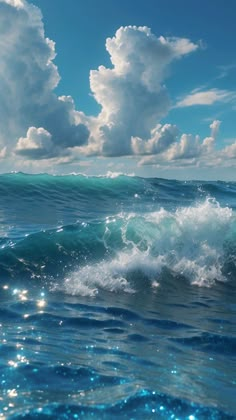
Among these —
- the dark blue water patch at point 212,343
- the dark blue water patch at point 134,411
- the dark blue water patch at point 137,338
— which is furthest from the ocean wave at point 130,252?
the dark blue water patch at point 134,411

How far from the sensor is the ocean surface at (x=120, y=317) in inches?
167

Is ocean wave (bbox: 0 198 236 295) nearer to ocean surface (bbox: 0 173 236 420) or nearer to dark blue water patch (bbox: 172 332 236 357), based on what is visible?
ocean surface (bbox: 0 173 236 420)

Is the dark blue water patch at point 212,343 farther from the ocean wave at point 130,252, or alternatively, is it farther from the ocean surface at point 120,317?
the ocean wave at point 130,252

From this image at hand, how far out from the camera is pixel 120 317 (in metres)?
7.41

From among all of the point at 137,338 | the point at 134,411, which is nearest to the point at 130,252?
the point at 137,338

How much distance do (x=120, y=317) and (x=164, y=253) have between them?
16.4ft

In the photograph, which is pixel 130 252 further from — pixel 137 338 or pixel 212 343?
pixel 212 343

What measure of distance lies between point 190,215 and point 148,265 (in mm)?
3460

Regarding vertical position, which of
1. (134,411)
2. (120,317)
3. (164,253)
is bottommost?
(120,317)

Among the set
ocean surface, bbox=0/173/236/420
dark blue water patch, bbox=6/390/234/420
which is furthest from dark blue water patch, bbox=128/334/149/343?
dark blue water patch, bbox=6/390/234/420

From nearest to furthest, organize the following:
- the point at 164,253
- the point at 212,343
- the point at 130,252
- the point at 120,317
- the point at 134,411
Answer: the point at 134,411 → the point at 212,343 → the point at 120,317 → the point at 130,252 → the point at 164,253

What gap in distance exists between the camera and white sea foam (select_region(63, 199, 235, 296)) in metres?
9.78

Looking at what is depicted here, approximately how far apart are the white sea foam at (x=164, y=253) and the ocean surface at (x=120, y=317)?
4 cm

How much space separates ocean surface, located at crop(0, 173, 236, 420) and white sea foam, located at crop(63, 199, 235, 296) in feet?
0.13
